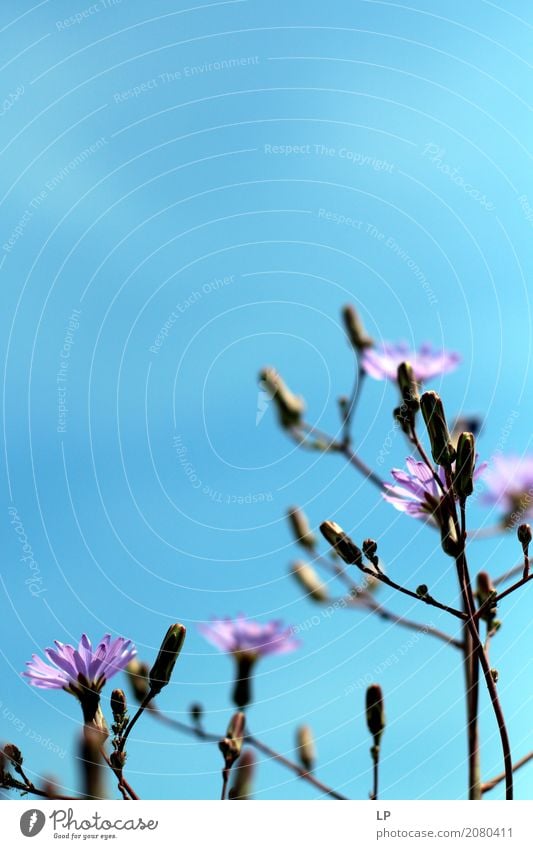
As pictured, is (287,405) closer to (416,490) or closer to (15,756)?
(416,490)

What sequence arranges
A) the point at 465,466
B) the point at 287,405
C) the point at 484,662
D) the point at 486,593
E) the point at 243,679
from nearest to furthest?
the point at 484,662 < the point at 465,466 < the point at 486,593 < the point at 243,679 < the point at 287,405

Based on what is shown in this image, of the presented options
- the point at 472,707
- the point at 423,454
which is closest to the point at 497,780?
the point at 472,707

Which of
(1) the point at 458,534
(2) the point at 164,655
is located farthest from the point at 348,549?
(2) the point at 164,655

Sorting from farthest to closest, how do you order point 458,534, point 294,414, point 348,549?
point 294,414, point 348,549, point 458,534
